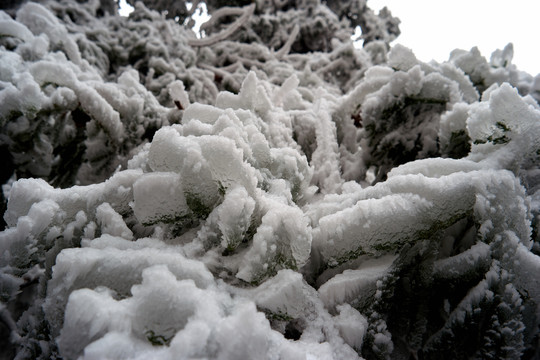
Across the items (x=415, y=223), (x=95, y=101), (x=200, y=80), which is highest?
(x=415, y=223)

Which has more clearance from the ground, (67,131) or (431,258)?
(431,258)

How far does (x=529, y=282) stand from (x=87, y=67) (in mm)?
1214

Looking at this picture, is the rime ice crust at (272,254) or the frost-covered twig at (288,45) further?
the frost-covered twig at (288,45)

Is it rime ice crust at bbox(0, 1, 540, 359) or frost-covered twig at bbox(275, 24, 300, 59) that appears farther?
frost-covered twig at bbox(275, 24, 300, 59)

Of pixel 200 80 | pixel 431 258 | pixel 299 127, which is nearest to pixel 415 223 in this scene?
pixel 431 258

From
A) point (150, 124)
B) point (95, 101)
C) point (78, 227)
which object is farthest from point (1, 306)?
point (150, 124)

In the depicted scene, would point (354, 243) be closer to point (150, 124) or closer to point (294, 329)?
point (294, 329)

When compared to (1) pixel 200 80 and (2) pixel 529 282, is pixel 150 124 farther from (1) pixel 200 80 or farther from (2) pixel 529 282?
(2) pixel 529 282

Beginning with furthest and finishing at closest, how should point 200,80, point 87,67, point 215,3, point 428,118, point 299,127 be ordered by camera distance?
point 215,3 → point 200,80 → point 87,67 → point 299,127 → point 428,118

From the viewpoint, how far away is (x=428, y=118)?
2.49 ft

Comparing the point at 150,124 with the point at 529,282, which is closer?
the point at 529,282

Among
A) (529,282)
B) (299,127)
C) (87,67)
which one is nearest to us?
(529,282)

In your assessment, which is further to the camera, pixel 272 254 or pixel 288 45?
pixel 288 45

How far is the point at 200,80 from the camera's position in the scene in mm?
1476
